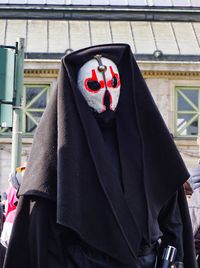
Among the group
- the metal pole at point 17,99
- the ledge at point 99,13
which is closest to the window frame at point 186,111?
the ledge at point 99,13

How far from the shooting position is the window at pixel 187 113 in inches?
1187

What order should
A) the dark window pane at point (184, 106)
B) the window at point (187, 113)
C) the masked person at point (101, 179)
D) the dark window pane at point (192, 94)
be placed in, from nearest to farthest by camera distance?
the masked person at point (101, 179)
the window at point (187, 113)
the dark window pane at point (184, 106)
the dark window pane at point (192, 94)

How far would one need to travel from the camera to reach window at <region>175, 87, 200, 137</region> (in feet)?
98.9

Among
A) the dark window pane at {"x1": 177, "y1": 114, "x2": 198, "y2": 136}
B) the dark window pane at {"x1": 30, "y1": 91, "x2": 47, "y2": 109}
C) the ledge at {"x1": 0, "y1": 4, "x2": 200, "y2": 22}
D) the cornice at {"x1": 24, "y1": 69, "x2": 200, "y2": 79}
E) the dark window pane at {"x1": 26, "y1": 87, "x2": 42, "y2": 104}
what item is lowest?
the dark window pane at {"x1": 177, "y1": 114, "x2": 198, "y2": 136}

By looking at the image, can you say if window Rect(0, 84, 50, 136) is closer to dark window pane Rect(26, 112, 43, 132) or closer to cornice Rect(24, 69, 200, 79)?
dark window pane Rect(26, 112, 43, 132)

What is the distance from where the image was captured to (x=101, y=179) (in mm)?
5254

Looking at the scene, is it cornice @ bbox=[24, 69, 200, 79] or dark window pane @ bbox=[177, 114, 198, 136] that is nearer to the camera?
cornice @ bbox=[24, 69, 200, 79]

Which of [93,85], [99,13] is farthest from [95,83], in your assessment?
[99,13]

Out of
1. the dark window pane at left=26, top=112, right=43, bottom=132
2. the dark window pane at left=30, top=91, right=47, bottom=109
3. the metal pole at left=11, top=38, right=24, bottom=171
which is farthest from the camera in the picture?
the dark window pane at left=30, top=91, right=47, bottom=109

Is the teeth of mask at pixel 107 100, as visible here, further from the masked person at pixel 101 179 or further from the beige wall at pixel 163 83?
the beige wall at pixel 163 83

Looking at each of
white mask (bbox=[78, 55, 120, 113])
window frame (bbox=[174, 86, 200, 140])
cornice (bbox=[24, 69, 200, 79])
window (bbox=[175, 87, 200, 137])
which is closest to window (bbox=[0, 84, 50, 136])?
cornice (bbox=[24, 69, 200, 79])

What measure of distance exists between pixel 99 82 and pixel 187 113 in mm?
24774

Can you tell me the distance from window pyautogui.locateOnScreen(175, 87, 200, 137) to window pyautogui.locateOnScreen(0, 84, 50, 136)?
12.1 ft

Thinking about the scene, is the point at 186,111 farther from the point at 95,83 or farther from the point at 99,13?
the point at 95,83
